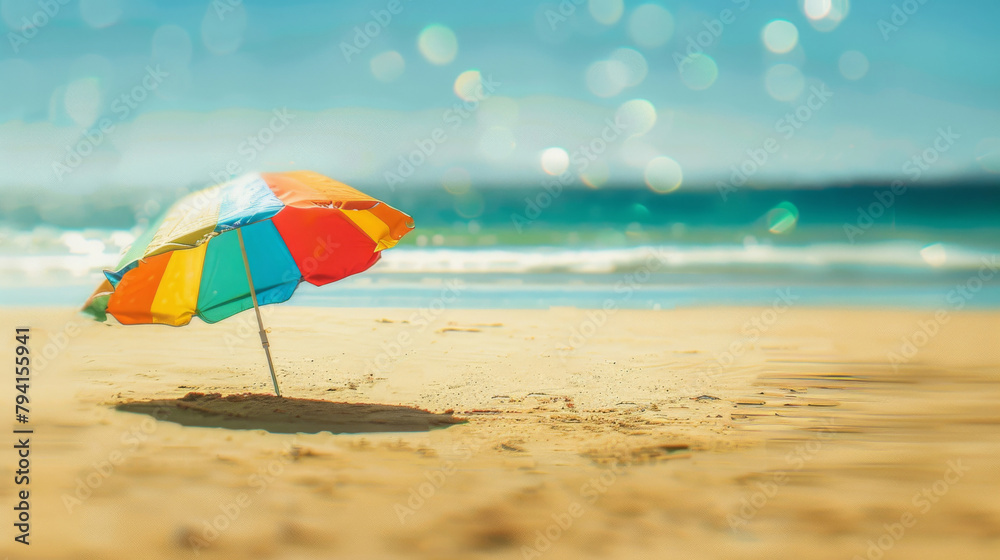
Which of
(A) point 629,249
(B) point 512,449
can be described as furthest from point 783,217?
(B) point 512,449

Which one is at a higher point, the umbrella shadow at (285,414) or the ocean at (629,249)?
the ocean at (629,249)

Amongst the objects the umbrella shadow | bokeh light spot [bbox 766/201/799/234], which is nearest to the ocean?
bokeh light spot [bbox 766/201/799/234]

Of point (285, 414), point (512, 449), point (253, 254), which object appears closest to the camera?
point (512, 449)

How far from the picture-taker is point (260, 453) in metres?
3.92

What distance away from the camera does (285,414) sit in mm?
4781

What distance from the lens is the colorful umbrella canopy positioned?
4.49m

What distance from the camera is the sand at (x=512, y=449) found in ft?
9.71

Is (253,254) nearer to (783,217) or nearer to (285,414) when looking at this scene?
(285,414)

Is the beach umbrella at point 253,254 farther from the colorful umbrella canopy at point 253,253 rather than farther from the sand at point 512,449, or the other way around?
the sand at point 512,449

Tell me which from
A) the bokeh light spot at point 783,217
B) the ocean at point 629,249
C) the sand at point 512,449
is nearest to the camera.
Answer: the sand at point 512,449

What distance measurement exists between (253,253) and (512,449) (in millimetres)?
2757

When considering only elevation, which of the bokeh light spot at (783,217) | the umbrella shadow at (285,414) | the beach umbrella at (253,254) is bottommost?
the umbrella shadow at (285,414)

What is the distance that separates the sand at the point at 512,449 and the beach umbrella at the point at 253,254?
749 millimetres

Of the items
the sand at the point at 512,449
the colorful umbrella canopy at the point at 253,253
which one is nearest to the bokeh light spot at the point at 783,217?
the sand at the point at 512,449
